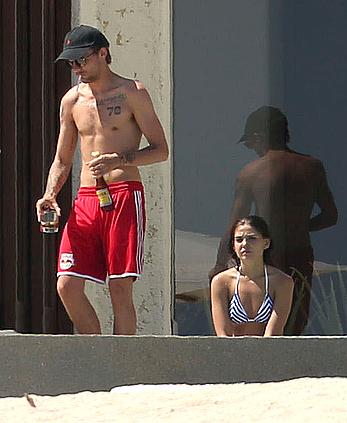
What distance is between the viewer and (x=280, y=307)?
6473 millimetres

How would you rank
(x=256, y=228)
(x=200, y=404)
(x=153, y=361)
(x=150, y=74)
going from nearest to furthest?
(x=200, y=404) → (x=153, y=361) → (x=256, y=228) → (x=150, y=74)

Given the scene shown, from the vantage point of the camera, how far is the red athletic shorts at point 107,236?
625 cm

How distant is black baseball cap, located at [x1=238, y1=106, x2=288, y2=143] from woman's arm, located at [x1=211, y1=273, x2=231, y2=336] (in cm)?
140

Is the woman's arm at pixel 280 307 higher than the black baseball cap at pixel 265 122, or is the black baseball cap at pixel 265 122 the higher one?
the black baseball cap at pixel 265 122

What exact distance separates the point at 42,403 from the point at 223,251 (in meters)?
2.96

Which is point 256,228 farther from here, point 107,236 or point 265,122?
point 265,122

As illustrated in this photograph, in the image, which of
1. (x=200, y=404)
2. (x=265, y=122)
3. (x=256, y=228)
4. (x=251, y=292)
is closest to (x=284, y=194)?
(x=265, y=122)

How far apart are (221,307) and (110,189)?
0.78 metres

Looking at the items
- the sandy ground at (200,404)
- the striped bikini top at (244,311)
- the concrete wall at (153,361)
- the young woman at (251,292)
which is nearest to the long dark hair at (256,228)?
the young woman at (251,292)

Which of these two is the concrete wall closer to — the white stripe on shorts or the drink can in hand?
the white stripe on shorts

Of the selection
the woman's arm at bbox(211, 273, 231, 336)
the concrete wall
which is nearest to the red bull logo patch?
the woman's arm at bbox(211, 273, 231, 336)

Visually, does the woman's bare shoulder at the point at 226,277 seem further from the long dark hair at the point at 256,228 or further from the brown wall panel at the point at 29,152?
the brown wall panel at the point at 29,152

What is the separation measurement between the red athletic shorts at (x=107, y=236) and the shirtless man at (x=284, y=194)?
1.40 metres

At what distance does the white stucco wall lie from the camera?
7.54m
